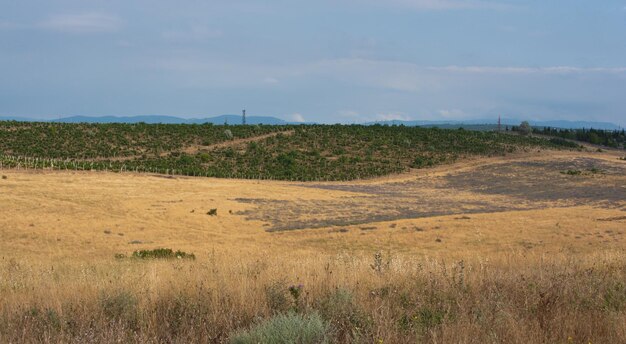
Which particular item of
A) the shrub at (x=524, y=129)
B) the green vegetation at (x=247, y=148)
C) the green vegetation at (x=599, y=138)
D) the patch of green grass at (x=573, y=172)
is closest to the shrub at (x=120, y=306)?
the green vegetation at (x=247, y=148)

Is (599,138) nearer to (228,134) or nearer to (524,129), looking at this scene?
(524,129)

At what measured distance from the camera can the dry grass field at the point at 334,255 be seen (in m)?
5.71

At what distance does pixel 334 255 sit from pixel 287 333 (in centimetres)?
980

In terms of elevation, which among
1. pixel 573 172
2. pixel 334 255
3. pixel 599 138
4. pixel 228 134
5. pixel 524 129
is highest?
pixel 524 129

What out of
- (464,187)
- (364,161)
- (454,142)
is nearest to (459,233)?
(464,187)

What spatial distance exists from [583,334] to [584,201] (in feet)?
114

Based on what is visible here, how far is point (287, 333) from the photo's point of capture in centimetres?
488

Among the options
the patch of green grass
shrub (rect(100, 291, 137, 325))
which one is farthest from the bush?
the patch of green grass

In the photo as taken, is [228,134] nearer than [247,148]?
No

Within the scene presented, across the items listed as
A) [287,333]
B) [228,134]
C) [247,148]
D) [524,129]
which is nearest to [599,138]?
[524,129]

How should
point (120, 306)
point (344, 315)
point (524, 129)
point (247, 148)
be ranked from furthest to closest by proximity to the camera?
point (524, 129)
point (247, 148)
point (120, 306)
point (344, 315)

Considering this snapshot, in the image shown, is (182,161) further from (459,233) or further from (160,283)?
(160,283)

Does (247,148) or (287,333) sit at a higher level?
(247,148)

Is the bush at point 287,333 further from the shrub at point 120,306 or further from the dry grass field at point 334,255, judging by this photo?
the shrub at point 120,306
